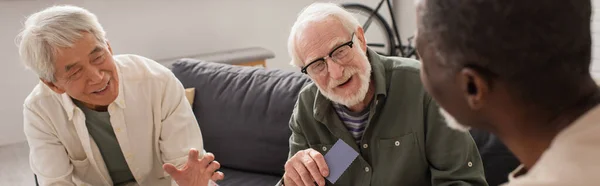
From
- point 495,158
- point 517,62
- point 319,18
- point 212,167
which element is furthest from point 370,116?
point 517,62

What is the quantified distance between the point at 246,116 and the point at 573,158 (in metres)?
1.82

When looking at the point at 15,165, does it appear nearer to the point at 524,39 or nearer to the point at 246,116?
the point at 246,116

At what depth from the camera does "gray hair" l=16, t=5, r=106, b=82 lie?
5.24 ft

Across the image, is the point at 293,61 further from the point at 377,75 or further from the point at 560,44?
the point at 560,44

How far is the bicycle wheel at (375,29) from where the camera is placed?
4465 mm

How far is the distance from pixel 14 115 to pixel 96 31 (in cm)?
241

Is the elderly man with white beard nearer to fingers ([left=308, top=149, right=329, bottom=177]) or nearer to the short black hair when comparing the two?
fingers ([left=308, top=149, right=329, bottom=177])

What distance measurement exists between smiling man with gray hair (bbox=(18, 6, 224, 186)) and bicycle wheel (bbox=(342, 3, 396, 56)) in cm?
265

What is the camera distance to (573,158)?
0.67 metres

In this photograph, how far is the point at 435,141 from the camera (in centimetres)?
155

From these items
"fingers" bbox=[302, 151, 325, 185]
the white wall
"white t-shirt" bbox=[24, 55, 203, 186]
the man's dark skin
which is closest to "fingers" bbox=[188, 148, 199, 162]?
"white t-shirt" bbox=[24, 55, 203, 186]

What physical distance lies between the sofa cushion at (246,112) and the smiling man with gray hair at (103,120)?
0.46 meters

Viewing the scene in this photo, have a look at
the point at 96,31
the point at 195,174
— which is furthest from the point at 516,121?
the point at 96,31

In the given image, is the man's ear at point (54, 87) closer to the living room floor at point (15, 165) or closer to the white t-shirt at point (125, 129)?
the white t-shirt at point (125, 129)
